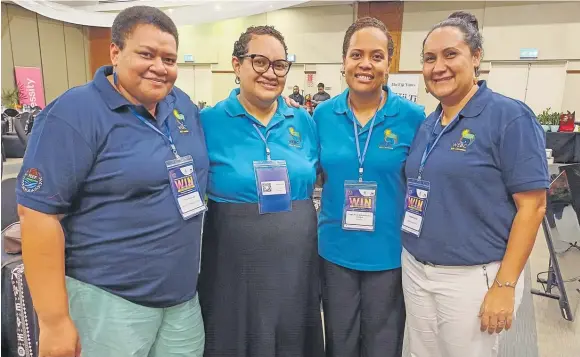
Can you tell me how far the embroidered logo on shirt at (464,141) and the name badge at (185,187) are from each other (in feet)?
2.90

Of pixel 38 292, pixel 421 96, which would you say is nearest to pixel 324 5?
pixel 421 96

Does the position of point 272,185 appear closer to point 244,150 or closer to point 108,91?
point 244,150

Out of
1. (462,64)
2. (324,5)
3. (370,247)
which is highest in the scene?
(324,5)

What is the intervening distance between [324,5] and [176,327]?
11.2 m

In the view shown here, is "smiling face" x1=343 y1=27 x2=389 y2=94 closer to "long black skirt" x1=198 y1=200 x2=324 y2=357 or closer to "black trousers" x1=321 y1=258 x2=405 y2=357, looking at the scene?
"long black skirt" x1=198 y1=200 x2=324 y2=357

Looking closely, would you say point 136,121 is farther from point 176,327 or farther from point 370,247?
point 370,247

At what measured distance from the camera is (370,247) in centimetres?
158

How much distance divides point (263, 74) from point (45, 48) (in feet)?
46.2

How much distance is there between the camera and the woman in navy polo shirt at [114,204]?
42.8 inches

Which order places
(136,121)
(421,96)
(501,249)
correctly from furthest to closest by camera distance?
(421,96), (501,249), (136,121)

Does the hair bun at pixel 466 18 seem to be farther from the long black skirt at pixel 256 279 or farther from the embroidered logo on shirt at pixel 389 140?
the long black skirt at pixel 256 279

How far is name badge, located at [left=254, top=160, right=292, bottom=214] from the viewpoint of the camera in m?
1.48

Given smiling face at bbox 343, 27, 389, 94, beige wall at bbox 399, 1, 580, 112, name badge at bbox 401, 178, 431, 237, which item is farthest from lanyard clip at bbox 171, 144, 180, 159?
beige wall at bbox 399, 1, 580, 112

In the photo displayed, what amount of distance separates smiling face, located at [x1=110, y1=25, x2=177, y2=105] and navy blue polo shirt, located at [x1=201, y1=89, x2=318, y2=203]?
0.33 meters
